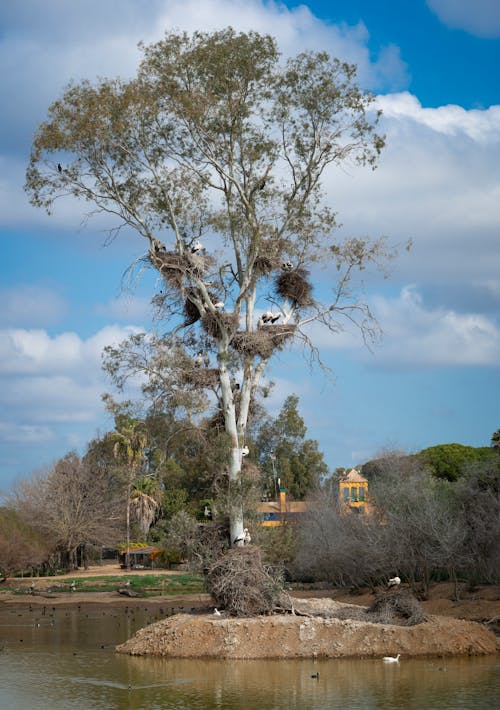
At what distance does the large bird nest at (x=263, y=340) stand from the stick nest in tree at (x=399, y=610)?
7.19 m

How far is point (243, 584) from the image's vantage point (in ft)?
75.4

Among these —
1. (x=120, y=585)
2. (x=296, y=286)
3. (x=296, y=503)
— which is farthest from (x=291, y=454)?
(x=296, y=286)

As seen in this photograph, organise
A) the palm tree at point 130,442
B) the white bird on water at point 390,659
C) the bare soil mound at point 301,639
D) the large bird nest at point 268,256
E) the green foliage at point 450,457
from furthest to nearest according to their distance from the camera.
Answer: the green foliage at point 450,457, the palm tree at point 130,442, the large bird nest at point 268,256, the bare soil mound at point 301,639, the white bird on water at point 390,659

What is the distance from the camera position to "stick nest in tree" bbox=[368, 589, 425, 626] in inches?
904

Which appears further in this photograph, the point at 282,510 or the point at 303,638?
the point at 282,510

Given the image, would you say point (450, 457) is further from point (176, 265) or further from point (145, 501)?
point (176, 265)

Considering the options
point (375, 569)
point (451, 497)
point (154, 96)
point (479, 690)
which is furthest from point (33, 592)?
point (479, 690)

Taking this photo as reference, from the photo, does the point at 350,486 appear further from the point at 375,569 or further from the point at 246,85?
the point at 246,85

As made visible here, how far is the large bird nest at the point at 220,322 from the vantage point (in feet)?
82.6

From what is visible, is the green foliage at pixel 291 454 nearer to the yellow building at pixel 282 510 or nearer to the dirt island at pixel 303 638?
the yellow building at pixel 282 510

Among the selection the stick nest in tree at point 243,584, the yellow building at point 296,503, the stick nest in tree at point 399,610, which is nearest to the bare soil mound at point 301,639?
the stick nest in tree at point 399,610

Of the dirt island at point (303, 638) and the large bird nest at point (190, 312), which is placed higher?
the large bird nest at point (190, 312)

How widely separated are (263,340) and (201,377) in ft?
6.41

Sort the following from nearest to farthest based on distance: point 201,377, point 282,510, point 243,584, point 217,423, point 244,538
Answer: point 243,584 < point 244,538 < point 201,377 < point 217,423 < point 282,510
